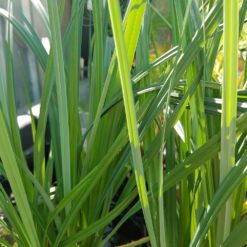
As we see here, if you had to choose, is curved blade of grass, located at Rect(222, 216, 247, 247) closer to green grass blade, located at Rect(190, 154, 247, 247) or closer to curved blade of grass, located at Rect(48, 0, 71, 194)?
green grass blade, located at Rect(190, 154, 247, 247)

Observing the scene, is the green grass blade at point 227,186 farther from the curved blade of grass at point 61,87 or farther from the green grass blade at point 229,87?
the curved blade of grass at point 61,87

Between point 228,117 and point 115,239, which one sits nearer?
point 228,117

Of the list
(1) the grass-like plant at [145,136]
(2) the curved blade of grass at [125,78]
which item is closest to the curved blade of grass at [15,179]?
(1) the grass-like plant at [145,136]

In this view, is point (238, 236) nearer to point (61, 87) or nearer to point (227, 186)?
point (227, 186)

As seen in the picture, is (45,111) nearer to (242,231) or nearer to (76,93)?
(76,93)

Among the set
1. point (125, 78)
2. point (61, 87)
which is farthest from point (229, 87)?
point (61, 87)

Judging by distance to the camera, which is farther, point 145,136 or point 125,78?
point 145,136

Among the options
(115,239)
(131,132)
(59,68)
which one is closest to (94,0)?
(59,68)

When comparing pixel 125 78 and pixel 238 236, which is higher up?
pixel 125 78

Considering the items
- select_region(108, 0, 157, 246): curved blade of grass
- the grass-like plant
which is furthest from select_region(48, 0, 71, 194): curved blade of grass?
select_region(108, 0, 157, 246): curved blade of grass
